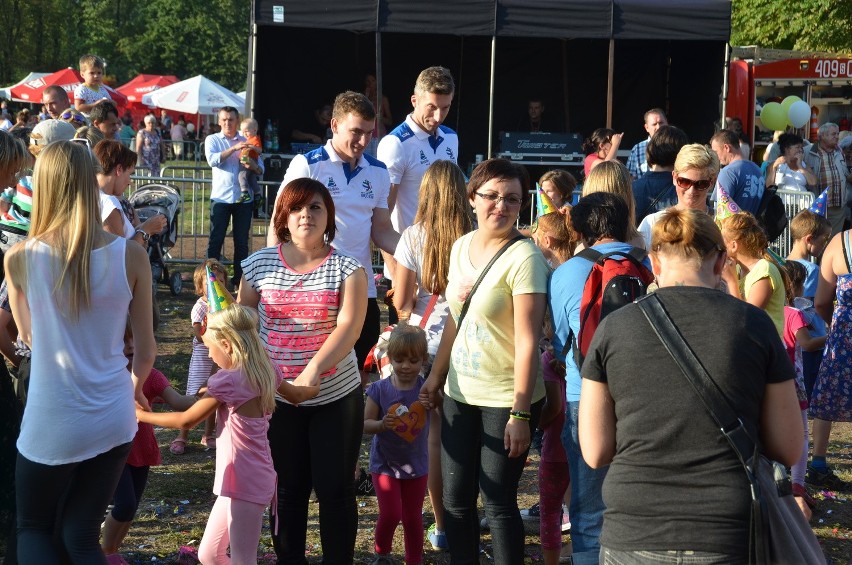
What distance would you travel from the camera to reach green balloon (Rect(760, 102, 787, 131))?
19.3 meters

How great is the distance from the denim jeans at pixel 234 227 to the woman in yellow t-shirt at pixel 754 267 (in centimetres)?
737

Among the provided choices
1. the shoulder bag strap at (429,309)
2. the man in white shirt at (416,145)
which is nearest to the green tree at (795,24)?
the man in white shirt at (416,145)

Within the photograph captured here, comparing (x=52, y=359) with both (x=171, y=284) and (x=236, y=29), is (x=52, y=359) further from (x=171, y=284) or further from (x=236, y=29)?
(x=236, y=29)

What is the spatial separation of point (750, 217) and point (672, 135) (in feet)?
4.40

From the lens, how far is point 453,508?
4289 mm

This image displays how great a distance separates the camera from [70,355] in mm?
3500

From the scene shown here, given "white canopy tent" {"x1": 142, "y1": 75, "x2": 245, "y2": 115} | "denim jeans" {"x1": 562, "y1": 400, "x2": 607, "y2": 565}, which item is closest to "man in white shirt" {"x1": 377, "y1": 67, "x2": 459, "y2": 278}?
"denim jeans" {"x1": 562, "y1": 400, "x2": 607, "y2": 565}

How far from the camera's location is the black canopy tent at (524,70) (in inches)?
550

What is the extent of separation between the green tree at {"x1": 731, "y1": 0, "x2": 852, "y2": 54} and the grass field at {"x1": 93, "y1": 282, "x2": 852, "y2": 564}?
21821 mm

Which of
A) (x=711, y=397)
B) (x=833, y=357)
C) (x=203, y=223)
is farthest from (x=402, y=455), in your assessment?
(x=203, y=223)

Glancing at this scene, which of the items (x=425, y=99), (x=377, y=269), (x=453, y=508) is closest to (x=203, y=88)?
(x=377, y=269)

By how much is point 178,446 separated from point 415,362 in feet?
7.83

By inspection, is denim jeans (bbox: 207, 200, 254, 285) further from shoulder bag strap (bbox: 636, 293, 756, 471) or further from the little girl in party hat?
shoulder bag strap (bbox: 636, 293, 756, 471)

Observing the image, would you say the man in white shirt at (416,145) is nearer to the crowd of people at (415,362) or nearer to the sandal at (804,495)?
the crowd of people at (415,362)
